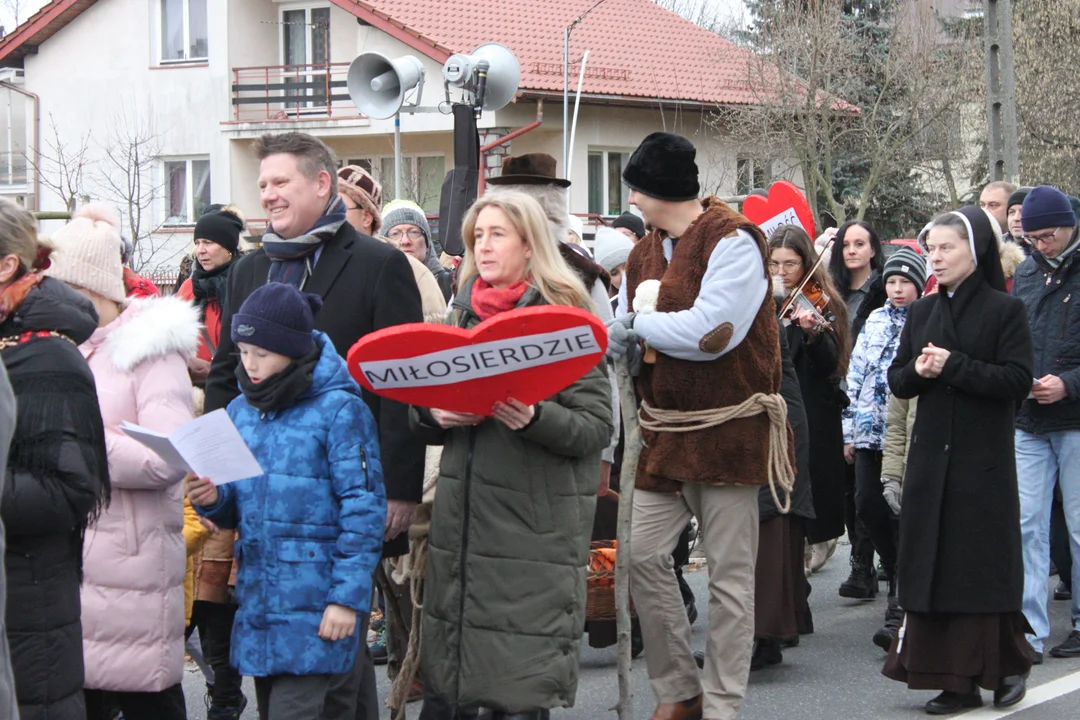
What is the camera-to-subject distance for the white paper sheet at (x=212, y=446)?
3.90 m

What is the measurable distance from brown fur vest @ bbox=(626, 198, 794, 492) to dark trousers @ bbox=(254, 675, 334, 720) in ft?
5.74

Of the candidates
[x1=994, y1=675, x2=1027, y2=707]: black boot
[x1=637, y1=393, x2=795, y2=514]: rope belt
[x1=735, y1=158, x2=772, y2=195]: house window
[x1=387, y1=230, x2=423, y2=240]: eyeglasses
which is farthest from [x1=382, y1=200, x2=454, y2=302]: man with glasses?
[x1=735, y1=158, x2=772, y2=195]: house window

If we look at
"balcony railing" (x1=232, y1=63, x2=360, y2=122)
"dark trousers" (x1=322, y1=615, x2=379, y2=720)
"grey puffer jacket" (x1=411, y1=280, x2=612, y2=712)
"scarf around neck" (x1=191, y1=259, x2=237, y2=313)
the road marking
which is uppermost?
"balcony railing" (x1=232, y1=63, x2=360, y2=122)

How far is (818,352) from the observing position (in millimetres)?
7121

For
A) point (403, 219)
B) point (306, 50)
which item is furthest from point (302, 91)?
point (403, 219)

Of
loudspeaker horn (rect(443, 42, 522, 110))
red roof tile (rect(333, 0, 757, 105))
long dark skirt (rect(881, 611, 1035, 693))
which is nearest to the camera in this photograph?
long dark skirt (rect(881, 611, 1035, 693))

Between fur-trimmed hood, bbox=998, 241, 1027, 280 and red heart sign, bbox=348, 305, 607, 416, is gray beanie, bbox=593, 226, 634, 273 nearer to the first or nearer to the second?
fur-trimmed hood, bbox=998, 241, 1027, 280

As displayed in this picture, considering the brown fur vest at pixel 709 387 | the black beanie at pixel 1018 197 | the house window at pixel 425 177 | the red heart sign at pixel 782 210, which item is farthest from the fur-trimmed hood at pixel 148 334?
the house window at pixel 425 177

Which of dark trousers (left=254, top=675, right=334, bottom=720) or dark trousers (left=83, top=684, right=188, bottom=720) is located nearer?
dark trousers (left=254, top=675, right=334, bottom=720)

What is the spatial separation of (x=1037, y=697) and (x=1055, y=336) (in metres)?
1.88

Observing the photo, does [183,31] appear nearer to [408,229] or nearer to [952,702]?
[408,229]

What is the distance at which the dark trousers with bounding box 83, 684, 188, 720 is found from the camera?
4.64 metres

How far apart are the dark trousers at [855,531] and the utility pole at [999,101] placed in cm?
772

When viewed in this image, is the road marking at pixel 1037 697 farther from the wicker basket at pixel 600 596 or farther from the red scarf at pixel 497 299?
the red scarf at pixel 497 299
